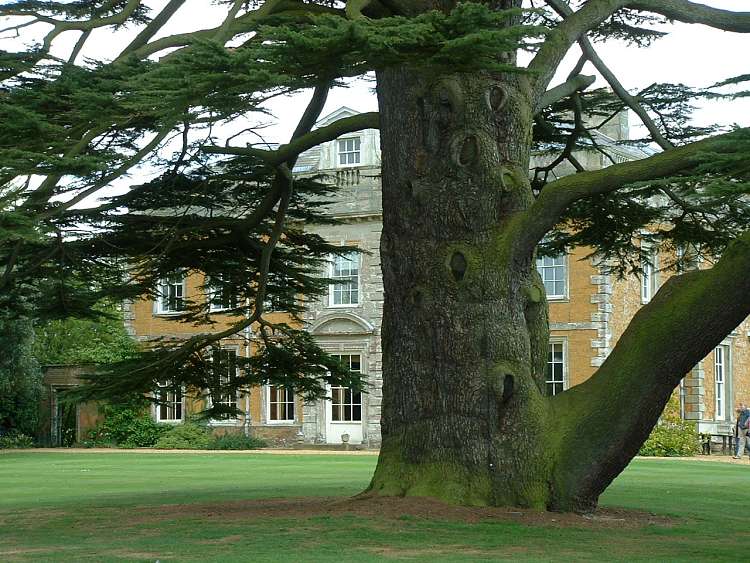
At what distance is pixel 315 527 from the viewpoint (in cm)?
1063

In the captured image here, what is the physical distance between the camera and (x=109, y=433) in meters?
38.4

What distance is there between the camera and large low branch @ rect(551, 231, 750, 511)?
36.5ft

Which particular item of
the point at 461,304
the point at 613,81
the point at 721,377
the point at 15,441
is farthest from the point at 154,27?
the point at 15,441

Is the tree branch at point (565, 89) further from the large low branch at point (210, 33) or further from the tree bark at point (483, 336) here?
the large low branch at point (210, 33)

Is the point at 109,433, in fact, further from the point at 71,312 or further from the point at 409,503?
the point at 409,503

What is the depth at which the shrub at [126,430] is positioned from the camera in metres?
37.9

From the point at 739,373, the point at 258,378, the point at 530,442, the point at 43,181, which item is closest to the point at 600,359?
the point at 739,373

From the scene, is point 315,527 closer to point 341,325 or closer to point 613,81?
point 613,81

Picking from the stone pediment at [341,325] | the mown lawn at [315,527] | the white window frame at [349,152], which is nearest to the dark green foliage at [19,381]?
the stone pediment at [341,325]

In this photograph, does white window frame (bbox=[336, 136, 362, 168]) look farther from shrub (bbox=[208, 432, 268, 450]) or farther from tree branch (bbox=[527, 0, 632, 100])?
tree branch (bbox=[527, 0, 632, 100])

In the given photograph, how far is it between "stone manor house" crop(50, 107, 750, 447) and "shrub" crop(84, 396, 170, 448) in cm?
89

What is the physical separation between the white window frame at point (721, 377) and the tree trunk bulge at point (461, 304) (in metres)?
25.5

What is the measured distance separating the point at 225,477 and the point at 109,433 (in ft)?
60.1

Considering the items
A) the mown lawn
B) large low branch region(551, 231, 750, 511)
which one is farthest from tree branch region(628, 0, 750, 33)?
the mown lawn
